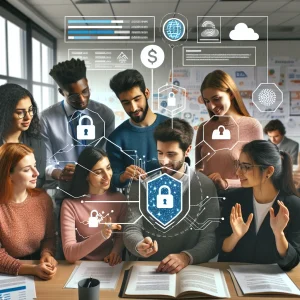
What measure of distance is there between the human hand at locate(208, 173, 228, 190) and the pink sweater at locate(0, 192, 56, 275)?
0.82m

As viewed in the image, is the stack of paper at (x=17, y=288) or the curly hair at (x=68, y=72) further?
the curly hair at (x=68, y=72)

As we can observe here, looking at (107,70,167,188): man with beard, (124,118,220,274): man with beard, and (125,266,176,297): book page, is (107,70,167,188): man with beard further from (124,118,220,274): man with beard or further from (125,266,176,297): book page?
(125,266,176,297): book page

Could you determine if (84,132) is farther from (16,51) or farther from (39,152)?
(16,51)

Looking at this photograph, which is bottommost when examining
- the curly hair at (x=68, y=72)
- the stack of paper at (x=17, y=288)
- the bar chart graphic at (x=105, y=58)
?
the stack of paper at (x=17, y=288)

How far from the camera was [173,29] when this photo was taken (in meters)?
1.95

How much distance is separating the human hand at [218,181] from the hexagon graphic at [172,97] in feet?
1.18

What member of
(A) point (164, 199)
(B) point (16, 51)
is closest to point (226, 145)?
(A) point (164, 199)

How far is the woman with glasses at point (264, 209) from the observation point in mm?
1945

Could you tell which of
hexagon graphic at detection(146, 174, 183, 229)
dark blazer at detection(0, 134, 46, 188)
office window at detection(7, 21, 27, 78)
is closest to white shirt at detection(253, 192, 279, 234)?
hexagon graphic at detection(146, 174, 183, 229)

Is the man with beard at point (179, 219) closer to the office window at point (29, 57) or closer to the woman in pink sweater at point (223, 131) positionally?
the woman in pink sweater at point (223, 131)

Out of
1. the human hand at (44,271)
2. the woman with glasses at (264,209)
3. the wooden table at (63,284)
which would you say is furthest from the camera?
the woman with glasses at (264,209)

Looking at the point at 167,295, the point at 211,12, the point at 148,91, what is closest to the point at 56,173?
the point at 148,91

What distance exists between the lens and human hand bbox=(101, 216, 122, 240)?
198 cm

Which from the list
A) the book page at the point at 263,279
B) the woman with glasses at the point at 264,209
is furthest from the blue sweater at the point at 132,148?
the book page at the point at 263,279
